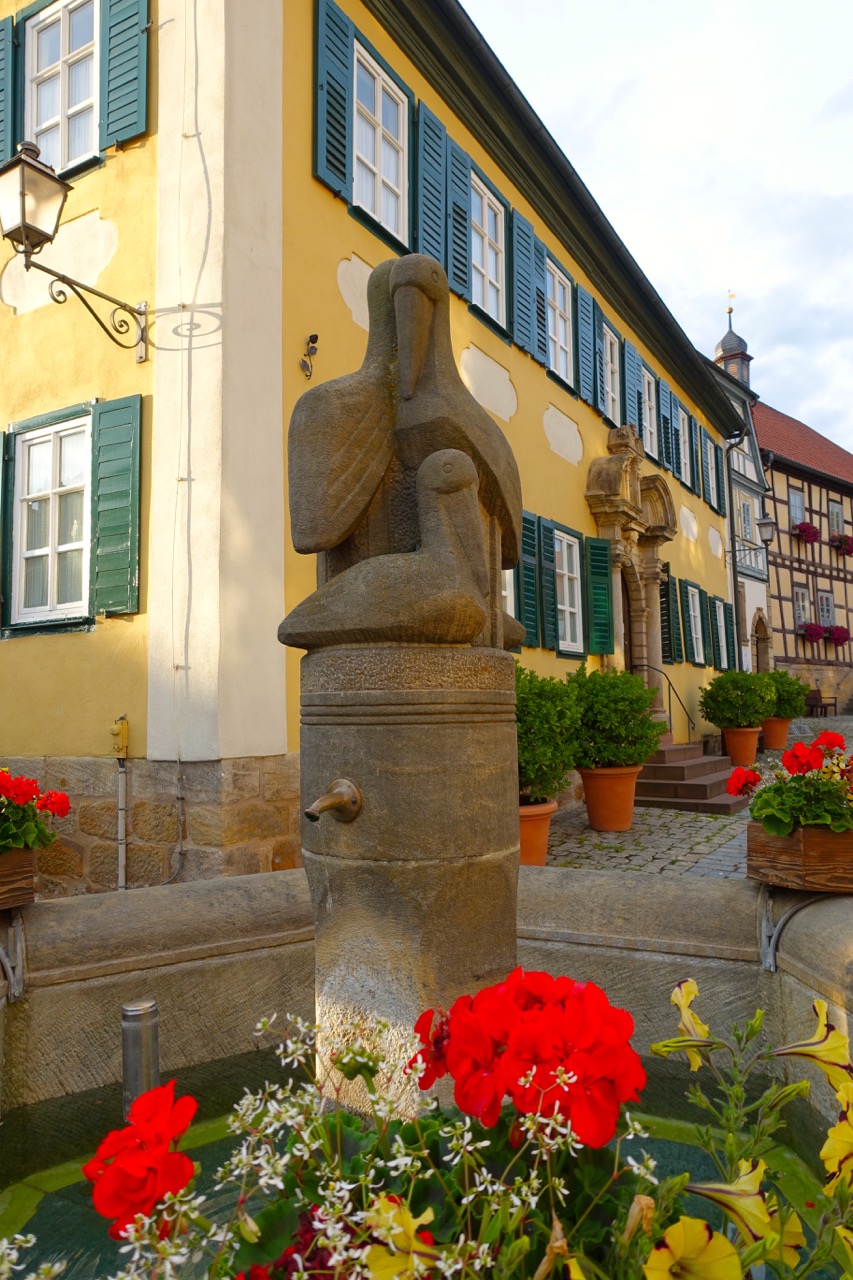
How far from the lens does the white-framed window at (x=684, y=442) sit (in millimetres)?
15078

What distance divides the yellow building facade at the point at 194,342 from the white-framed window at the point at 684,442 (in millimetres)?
7974

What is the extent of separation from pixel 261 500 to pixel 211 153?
2016mm

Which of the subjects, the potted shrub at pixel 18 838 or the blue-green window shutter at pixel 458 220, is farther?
the blue-green window shutter at pixel 458 220

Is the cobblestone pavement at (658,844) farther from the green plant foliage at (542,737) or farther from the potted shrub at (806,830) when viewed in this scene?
the potted shrub at (806,830)

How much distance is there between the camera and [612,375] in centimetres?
1216

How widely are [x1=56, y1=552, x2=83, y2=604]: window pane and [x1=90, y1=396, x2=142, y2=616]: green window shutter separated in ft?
0.96

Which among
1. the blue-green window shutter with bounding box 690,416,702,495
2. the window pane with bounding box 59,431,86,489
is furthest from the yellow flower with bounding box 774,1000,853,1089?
the blue-green window shutter with bounding box 690,416,702,495

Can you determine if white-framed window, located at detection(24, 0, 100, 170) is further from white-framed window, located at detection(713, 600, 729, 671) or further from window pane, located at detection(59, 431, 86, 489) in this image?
white-framed window, located at detection(713, 600, 729, 671)

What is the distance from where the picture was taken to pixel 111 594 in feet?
18.4

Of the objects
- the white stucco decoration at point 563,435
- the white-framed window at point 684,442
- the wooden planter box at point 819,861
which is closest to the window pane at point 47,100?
the white stucco decoration at point 563,435

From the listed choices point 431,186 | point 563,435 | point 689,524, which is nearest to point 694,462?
point 689,524

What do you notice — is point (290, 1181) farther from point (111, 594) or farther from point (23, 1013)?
point (111, 594)

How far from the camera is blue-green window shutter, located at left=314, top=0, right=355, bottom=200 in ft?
19.9

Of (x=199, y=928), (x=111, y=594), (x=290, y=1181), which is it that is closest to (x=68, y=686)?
(x=111, y=594)
